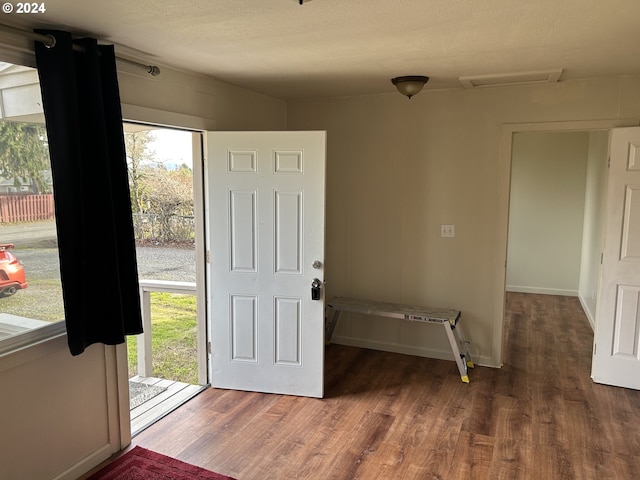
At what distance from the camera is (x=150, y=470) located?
2.49 metres

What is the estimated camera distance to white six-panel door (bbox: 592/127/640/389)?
129 inches

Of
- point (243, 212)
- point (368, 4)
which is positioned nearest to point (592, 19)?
point (368, 4)

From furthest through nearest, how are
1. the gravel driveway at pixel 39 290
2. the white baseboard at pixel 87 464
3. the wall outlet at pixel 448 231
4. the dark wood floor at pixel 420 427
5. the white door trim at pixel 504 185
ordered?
the wall outlet at pixel 448 231, the white door trim at pixel 504 185, the dark wood floor at pixel 420 427, the white baseboard at pixel 87 464, the gravel driveway at pixel 39 290

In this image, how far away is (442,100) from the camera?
381 cm

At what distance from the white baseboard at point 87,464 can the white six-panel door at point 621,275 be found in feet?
11.2

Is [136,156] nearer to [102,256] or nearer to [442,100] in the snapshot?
[102,256]

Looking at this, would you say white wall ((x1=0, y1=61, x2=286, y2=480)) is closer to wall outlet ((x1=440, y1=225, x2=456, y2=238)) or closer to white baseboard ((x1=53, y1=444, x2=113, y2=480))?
white baseboard ((x1=53, y1=444, x2=113, y2=480))

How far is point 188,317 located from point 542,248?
4686mm

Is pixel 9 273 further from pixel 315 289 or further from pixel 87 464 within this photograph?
pixel 315 289

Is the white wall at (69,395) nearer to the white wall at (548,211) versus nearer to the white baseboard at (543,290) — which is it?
the white wall at (548,211)

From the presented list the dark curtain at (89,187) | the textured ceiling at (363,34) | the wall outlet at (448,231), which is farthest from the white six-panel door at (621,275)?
the dark curtain at (89,187)

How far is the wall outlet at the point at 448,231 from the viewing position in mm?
3901

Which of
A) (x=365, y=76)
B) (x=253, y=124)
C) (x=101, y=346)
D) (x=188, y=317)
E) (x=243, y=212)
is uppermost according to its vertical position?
(x=365, y=76)

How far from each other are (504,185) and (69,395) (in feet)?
10.7
